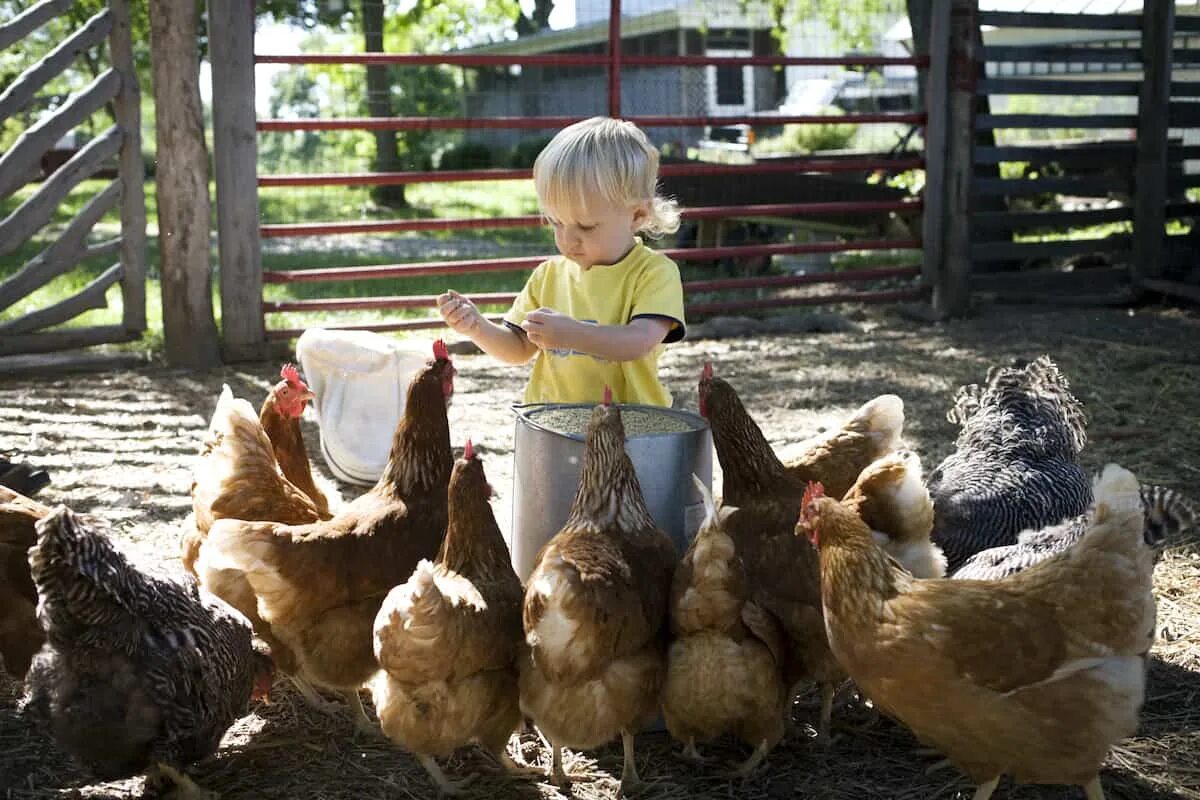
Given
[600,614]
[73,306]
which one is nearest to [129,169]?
[73,306]

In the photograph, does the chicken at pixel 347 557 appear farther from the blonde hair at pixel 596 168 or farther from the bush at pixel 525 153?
the bush at pixel 525 153

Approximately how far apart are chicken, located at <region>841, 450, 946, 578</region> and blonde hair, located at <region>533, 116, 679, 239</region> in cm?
108

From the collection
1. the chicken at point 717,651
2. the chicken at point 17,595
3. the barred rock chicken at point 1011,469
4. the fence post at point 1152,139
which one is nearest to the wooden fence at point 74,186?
the chicken at point 17,595

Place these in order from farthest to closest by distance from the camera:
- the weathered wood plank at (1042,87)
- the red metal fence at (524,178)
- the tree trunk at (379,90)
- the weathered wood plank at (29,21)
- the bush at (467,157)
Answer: the bush at (467,157) → the tree trunk at (379,90) → the weathered wood plank at (1042,87) → the red metal fence at (524,178) → the weathered wood plank at (29,21)

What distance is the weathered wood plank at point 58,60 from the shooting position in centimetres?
681

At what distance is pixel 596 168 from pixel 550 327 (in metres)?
0.49

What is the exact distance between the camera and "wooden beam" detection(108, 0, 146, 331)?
22.9ft

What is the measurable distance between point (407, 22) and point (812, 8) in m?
5.39

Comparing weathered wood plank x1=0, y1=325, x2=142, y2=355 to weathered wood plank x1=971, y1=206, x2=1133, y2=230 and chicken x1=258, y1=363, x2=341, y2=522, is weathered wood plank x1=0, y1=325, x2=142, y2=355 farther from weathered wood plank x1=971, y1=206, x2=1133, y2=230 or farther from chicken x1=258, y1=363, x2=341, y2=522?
weathered wood plank x1=971, y1=206, x2=1133, y2=230

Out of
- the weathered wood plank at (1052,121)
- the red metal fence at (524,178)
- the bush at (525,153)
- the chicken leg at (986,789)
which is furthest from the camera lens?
the bush at (525,153)

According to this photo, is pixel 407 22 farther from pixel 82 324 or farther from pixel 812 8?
pixel 82 324

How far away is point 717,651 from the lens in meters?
2.91

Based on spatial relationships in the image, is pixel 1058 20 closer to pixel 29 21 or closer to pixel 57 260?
pixel 29 21

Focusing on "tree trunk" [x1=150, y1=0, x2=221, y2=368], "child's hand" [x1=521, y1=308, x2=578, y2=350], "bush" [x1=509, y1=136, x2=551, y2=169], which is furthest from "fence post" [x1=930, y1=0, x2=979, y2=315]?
"bush" [x1=509, y1=136, x2=551, y2=169]
